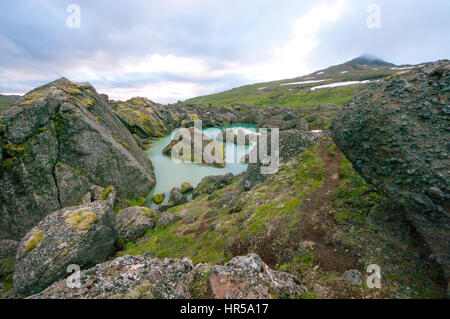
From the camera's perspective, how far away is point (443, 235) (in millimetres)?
5004

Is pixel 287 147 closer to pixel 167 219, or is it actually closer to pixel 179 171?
pixel 167 219

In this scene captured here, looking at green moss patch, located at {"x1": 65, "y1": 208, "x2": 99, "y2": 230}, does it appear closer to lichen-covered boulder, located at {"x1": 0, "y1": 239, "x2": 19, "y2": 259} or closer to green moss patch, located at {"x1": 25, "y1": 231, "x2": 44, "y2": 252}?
green moss patch, located at {"x1": 25, "y1": 231, "x2": 44, "y2": 252}

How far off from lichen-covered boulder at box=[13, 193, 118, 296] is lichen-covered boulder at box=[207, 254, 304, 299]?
363 inches

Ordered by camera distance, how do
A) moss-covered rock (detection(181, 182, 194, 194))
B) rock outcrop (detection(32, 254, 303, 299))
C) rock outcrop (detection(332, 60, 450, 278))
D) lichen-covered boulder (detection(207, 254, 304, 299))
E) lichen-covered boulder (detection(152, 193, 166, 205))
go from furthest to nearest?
moss-covered rock (detection(181, 182, 194, 194)) < lichen-covered boulder (detection(152, 193, 166, 205)) < rock outcrop (detection(332, 60, 450, 278)) < rock outcrop (detection(32, 254, 303, 299)) < lichen-covered boulder (detection(207, 254, 304, 299))

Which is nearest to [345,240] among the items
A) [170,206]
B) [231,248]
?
[231,248]

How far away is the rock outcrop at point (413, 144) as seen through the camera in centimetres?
518

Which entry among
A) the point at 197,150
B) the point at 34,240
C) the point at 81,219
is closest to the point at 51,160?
the point at 34,240

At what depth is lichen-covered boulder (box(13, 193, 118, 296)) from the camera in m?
8.95

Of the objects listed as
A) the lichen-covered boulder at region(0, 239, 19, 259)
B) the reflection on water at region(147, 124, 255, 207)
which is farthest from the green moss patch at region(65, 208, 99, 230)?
the reflection on water at region(147, 124, 255, 207)

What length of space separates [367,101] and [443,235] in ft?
16.5

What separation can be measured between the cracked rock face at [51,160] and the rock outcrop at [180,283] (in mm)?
16036

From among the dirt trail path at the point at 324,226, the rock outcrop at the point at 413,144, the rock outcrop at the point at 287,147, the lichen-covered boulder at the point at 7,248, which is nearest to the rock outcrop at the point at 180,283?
the dirt trail path at the point at 324,226
